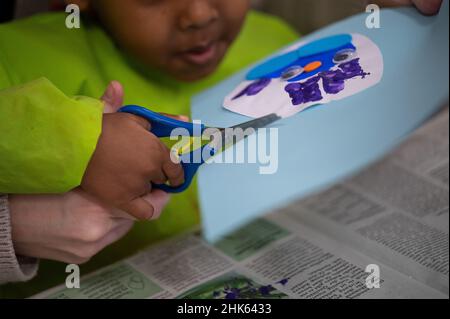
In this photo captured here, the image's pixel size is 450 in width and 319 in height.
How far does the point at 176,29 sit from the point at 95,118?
0.16 metres

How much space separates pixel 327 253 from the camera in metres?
0.57

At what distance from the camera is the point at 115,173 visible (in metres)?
0.45

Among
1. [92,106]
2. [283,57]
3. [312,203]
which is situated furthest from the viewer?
[312,203]

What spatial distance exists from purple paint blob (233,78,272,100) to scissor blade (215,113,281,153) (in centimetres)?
5

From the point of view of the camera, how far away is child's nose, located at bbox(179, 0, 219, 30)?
534 millimetres

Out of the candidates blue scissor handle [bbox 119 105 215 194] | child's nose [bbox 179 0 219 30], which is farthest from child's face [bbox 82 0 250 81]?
blue scissor handle [bbox 119 105 215 194]

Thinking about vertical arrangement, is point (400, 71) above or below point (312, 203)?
above

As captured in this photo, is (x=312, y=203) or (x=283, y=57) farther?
(x=312, y=203)

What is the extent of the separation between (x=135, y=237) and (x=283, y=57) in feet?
0.77

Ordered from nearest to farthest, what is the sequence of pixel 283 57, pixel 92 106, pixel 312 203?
pixel 92 106 → pixel 283 57 → pixel 312 203

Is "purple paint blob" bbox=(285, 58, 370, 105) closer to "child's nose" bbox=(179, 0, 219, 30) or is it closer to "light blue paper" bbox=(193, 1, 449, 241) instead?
"light blue paper" bbox=(193, 1, 449, 241)

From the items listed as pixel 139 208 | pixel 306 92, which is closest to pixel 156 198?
pixel 139 208
